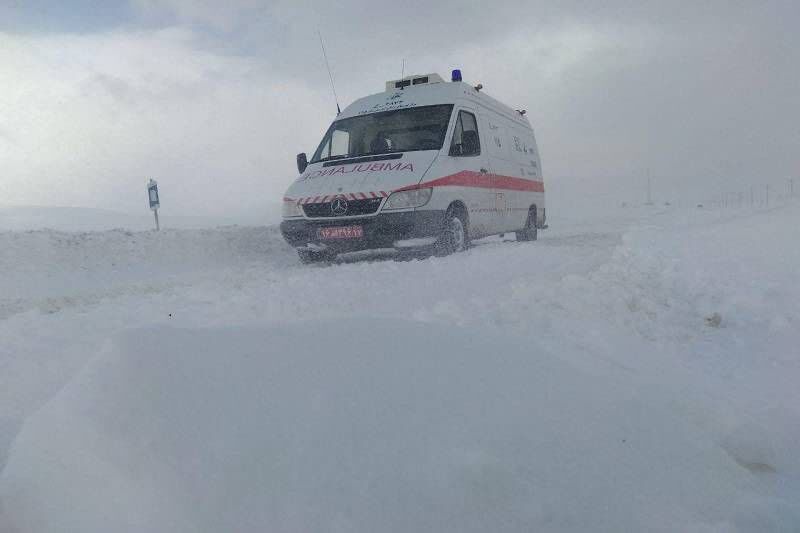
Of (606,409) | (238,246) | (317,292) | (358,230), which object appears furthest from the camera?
(238,246)

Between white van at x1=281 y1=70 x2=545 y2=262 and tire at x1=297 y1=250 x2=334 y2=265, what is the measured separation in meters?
0.02

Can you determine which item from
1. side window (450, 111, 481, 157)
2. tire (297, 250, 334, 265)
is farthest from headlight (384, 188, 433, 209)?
tire (297, 250, 334, 265)

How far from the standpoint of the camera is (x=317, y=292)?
14.9 feet

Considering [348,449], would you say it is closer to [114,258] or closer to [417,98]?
[417,98]

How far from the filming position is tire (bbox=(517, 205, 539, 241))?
34.7 ft

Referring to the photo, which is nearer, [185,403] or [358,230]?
[185,403]

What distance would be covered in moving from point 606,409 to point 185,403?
1.26m

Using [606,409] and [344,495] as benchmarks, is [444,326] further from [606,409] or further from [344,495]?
[344,495]

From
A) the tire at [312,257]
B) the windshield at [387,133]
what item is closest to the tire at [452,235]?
the windshield at [387,133]

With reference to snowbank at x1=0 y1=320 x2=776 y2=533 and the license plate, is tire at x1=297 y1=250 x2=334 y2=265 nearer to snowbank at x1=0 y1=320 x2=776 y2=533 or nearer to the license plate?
the license plate

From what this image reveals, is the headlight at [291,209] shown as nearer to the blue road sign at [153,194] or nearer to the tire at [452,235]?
the tire at [452,235]

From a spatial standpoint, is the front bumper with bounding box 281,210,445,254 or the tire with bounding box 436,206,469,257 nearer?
the front bumper with bounding box 281,210,445,254

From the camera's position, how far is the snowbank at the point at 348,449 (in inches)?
49.9

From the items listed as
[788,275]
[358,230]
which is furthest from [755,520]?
[358,230]
